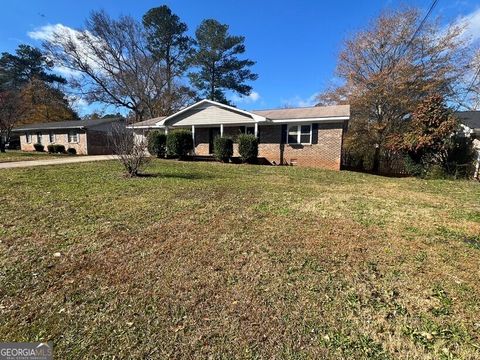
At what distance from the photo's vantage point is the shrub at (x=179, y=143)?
51.6 feet

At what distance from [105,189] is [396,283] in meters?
6.73

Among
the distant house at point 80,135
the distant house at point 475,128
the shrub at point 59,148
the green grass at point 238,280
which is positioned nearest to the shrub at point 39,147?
the distant house at point 80,135

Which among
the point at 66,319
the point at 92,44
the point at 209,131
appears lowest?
the point at 66,319

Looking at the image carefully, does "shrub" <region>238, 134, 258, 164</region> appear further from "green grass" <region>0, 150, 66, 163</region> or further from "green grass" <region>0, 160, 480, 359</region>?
"green grass" <region>0, 150, 66, 163</region>

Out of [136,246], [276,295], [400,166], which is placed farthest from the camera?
[400,166]

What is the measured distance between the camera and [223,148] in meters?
14.9

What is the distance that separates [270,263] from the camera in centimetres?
322

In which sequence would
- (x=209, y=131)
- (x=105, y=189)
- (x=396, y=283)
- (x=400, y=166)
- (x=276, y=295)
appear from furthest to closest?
(x=209, y=131) → (x=400, y=166) → (x=105, y=189) → (x=396, y=283) → (x=276, y=295)

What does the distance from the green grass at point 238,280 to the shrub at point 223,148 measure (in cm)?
946

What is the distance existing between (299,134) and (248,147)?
2950 mm

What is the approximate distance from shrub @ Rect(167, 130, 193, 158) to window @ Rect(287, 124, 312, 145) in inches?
236

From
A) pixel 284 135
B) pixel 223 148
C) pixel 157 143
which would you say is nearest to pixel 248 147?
pixel 223 148

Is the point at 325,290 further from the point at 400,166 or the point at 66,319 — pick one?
the point at 400,166

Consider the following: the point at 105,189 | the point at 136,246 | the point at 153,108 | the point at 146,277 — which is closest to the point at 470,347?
the point at 146,277
